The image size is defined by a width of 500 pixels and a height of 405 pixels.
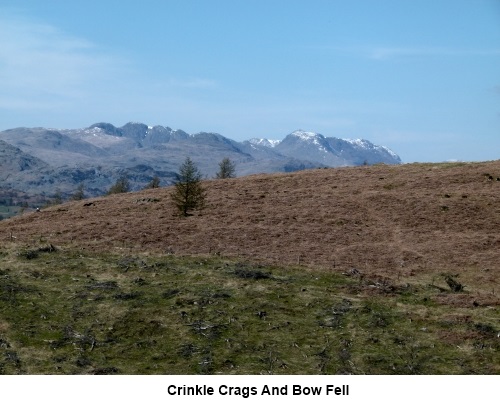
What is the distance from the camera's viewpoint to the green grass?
24.7 m

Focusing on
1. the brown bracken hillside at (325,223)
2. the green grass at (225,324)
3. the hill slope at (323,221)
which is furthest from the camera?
the hill slope at (323,221)

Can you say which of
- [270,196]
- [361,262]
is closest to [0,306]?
[361,262]

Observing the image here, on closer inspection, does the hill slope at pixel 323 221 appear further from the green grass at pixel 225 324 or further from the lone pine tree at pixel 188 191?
the green grass at pixel 225 324

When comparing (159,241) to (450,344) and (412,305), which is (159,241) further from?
(450,344)

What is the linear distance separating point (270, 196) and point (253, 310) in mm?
35029

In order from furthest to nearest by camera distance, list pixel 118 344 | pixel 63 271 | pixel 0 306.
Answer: pixel 63 271
pixel 0 306
pixel 118 344

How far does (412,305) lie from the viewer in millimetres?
31547

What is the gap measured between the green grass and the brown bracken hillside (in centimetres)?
566

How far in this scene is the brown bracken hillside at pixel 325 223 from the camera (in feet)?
138

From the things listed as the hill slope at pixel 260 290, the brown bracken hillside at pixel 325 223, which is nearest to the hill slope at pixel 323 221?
the brown bracken hillside at pixel 325 223

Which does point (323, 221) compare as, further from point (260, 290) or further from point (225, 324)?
point (225, 324)

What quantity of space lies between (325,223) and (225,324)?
83.3ft

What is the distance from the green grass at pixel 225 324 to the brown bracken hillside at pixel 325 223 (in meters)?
5.66

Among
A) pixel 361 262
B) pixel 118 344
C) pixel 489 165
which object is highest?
pixel 489 165
